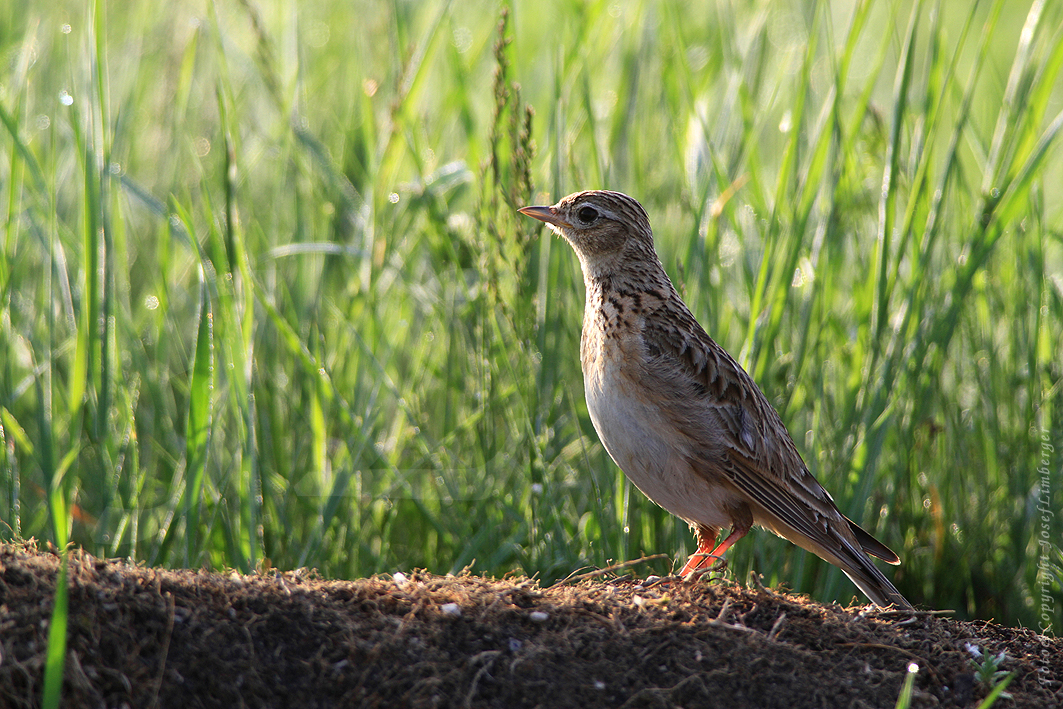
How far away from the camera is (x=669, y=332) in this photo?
160 inches

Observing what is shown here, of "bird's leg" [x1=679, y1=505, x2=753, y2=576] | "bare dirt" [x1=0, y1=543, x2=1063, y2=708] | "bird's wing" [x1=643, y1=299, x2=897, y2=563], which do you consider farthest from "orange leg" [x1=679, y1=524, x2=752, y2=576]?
"bare dirt" [x1=0, y1=543, x2=1063, y2=708]

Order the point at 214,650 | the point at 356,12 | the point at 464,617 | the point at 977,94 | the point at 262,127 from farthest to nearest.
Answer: the point at 977,94, the point at 356,12, the point at 262,127, the point at 464,617, the point at 214,650

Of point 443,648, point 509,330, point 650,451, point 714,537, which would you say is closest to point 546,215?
point 509,330

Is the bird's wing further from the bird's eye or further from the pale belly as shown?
the bird's eye

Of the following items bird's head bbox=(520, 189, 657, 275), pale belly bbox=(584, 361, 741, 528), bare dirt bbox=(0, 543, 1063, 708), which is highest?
bird's head bbox=(520, 189, 657, 275)

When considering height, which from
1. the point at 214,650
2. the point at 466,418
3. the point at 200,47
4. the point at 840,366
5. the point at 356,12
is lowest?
the point at 214,650

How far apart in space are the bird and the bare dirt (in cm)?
82

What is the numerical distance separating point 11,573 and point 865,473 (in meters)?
3.13

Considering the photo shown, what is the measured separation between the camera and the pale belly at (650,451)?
12.4 ft

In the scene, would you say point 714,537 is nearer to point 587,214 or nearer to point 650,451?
point 650,451

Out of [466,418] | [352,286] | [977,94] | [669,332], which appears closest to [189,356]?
[352,286]

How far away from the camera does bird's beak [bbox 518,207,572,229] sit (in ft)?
13.9

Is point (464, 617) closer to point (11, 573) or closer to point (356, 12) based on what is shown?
point (11, 573)

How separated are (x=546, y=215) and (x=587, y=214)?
0.68ft
